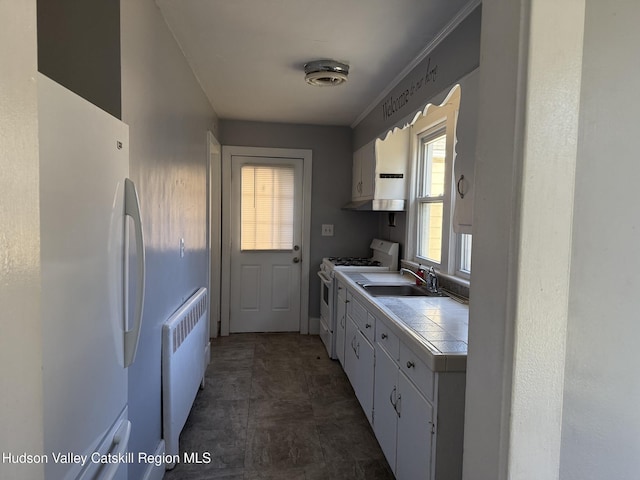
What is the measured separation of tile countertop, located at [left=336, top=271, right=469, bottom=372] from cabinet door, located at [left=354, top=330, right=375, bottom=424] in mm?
285

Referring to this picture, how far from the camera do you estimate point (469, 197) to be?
174cm

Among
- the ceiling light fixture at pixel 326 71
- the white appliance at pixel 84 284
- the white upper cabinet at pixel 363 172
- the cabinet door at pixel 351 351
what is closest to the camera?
the white appliance at pixel 84 284

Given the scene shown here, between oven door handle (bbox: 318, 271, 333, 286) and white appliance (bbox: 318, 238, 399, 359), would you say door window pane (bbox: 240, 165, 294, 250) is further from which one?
white appliance (bbox: 318, 238, 399, 359)

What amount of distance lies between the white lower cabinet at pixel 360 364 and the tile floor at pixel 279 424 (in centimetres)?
19

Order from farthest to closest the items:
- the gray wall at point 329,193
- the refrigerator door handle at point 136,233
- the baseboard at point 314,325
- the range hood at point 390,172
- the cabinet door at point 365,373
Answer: the baseboard at point 314,325 < the gray wall at point 329,193 < the range hood at point 390,172 < the cabinet door at point 365,373 < the refrigerator door handle at point 136,233

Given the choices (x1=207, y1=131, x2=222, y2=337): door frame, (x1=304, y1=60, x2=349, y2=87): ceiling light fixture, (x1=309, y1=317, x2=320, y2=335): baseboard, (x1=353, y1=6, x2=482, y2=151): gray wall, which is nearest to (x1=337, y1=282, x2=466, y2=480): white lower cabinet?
(x1=353, y1=6, x2=482, y2=151): gray wall

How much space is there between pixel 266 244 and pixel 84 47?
3.03 metres

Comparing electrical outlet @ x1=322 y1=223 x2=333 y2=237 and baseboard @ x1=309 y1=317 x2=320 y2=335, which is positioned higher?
electrical outlet @ x1=322 y1=223 x2=333 y2=237

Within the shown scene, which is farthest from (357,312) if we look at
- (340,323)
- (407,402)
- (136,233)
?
(136,233)

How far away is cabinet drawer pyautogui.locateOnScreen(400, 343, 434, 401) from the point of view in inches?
57.8

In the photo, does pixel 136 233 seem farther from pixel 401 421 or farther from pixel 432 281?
pixel 432 281

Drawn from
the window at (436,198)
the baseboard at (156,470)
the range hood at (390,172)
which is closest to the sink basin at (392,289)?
the window at (436,198)

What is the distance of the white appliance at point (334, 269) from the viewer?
3535 millimetres

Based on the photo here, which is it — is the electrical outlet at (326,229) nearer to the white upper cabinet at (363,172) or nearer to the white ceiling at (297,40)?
the white upper cabinet at (363,172)
